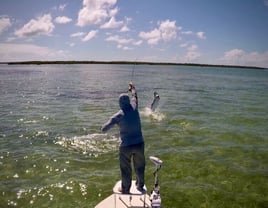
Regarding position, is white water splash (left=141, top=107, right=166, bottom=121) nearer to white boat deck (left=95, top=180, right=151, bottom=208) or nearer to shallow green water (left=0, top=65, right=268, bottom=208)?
shallow green water (left=0, top=65, right=268, bottom=208)

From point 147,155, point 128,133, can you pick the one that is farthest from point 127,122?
point 147,155

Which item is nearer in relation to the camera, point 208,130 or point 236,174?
point 236,174

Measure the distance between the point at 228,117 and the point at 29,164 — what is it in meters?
17.8

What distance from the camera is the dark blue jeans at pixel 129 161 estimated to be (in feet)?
28.5

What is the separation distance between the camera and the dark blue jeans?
28.5 ft

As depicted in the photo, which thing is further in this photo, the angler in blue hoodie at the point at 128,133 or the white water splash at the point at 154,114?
the white water splash at the point at 154,114

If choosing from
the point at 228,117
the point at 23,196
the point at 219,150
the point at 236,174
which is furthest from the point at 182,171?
the point at 228,117

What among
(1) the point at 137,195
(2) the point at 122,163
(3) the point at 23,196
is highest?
(2) the point at 122,163

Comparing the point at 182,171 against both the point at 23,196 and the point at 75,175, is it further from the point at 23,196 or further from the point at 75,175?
the point at 23,196

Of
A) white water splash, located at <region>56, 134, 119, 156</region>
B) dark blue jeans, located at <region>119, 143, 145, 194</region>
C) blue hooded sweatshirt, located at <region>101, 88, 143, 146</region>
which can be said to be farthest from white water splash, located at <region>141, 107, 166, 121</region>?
blue hooded sweatshirt, located at <region>101, 88, 143, 146</region>

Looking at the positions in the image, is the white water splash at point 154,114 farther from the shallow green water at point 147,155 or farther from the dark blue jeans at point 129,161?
the dark blue jeans at point 129,161

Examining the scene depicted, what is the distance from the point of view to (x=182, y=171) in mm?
13727

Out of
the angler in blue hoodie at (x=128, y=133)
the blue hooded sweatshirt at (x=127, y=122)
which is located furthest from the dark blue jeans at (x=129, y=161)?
the blue hooded sweatshirt at (x=127, y=122)

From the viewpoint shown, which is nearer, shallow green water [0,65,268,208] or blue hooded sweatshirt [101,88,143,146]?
blue hooded sweatshirt [101,88,143,146]
